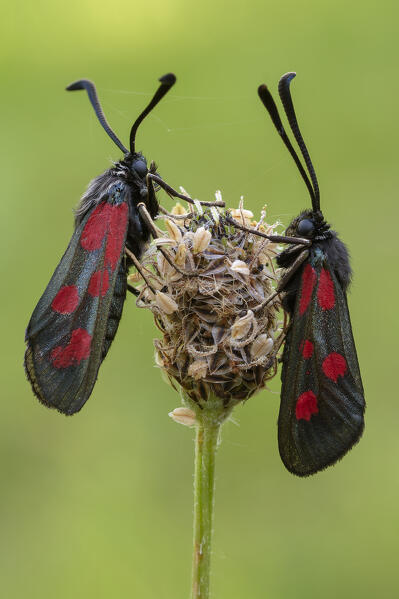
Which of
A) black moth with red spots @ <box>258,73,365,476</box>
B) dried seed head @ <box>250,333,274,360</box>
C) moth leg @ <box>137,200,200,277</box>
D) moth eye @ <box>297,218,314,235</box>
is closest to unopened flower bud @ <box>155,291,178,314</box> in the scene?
moth leg @ <box>137,200,200,277</box>

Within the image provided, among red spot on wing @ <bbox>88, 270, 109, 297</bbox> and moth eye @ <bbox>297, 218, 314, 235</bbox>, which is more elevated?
moth eye @ <bbox>297, 218, 314, 235</bbox>

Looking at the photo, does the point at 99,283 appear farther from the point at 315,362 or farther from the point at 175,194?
the point at 315,362

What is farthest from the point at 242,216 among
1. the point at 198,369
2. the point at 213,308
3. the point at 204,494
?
the point at 204,494

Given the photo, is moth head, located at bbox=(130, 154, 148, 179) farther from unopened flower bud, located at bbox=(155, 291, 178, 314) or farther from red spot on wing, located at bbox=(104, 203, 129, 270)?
unopened flower bud, located at bbox=(155, 291, 178, 314)

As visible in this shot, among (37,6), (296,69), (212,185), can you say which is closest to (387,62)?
(296,69)

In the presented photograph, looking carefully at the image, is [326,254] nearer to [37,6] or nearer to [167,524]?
[167,524]
